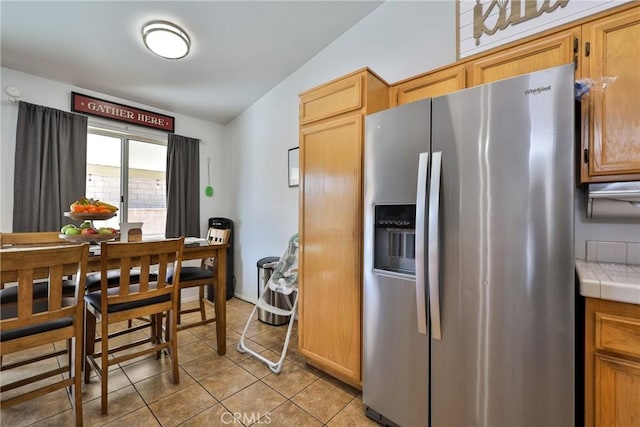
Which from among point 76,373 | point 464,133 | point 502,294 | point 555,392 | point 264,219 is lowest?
point 76,373

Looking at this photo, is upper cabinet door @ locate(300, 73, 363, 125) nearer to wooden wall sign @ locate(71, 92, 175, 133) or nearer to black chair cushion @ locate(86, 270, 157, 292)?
black chair cushion @ locate(86, 270, 157, 292)

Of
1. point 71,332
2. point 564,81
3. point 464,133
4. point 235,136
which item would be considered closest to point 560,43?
point 564,81

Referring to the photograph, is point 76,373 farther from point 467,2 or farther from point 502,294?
point 467,2

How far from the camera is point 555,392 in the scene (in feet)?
3.39

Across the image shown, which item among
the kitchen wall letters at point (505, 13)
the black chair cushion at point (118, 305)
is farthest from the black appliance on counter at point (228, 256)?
the kitchen wall letters at point (505, 13)

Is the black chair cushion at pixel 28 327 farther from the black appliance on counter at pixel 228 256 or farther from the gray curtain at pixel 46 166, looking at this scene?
the black appliance on counter at pixel 228 256

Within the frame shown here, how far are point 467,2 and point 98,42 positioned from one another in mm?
2969

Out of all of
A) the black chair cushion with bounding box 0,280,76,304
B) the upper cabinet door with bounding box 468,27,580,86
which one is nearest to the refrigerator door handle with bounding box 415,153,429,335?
the upper cabinet door with bounding box 468,27,580,86

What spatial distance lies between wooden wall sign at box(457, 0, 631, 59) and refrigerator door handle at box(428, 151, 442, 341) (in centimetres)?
103

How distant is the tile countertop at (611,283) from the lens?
3.15 ft

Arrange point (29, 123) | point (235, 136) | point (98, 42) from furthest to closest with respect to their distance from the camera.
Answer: point (235, 136), point (29, 123), point (98, 42)

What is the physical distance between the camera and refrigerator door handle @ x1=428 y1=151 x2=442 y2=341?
1241 mm

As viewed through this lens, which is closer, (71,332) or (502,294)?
(502,294)

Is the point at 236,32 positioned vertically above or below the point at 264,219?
above
